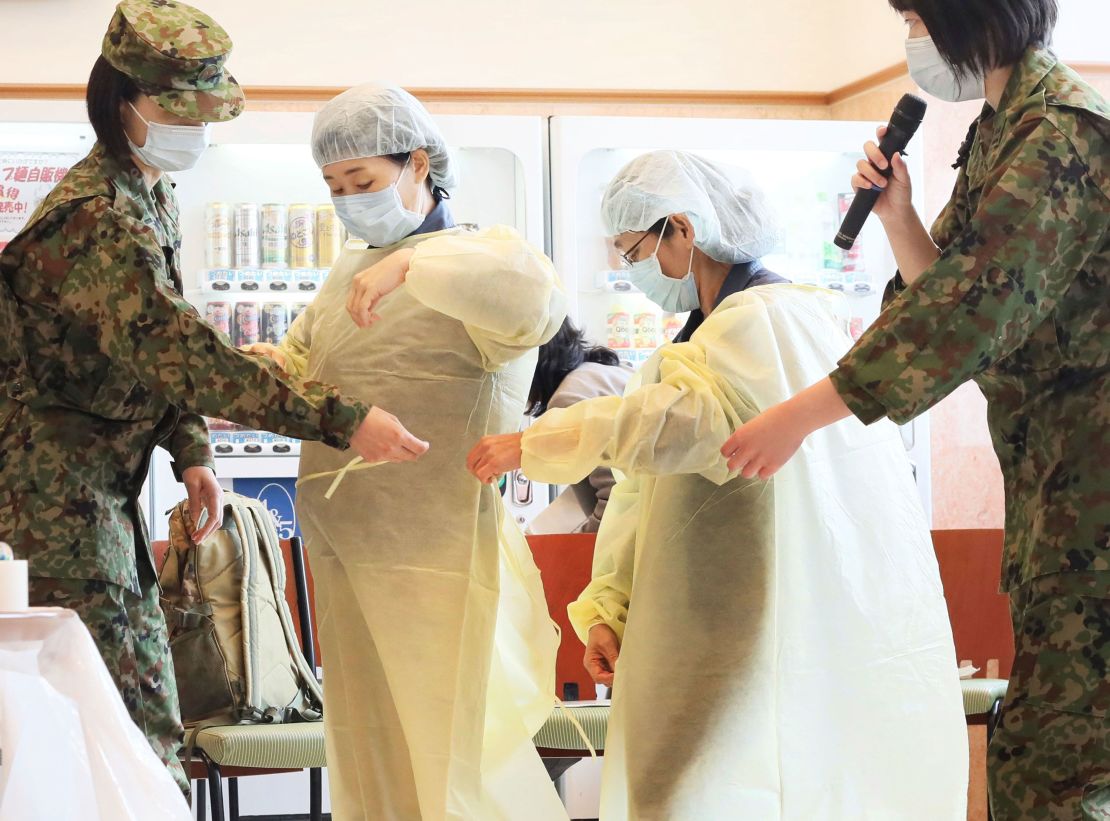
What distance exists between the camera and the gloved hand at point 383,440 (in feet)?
5.88

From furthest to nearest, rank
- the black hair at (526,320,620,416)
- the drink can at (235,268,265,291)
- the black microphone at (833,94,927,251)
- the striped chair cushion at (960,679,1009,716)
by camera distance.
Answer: the drink can at (235,268,265,291) < the black hair at (526,320,620,416) < the striped chair cushion at (960,679,1009,716) < the black microphone at (833,94,927,251)

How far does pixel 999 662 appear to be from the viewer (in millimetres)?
Answer: 3334

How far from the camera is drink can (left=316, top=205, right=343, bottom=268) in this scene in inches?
176

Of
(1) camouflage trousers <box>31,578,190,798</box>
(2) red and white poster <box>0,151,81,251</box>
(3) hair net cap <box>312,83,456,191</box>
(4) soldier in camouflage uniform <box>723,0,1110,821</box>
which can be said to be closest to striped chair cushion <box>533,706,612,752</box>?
(1) camouflage trousers <box>31,578,190,798</box>

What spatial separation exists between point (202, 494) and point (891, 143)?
46.5 inches

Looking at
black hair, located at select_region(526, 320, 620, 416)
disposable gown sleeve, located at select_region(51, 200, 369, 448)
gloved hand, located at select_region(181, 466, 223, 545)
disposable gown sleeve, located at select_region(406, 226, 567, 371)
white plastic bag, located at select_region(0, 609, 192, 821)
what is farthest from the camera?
black hair, located at select_region(526, 320, 620, 416)

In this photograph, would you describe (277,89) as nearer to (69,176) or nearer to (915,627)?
(69,176)

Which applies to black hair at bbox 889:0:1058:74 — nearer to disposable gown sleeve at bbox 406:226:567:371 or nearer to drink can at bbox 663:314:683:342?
disposable gown sleeve at bbox 406:226:567:371

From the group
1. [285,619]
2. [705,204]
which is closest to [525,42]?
[285,619]

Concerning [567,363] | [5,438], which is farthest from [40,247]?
[567,363]

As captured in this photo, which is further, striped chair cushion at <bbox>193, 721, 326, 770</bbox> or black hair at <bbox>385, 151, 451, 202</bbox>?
striped chair cushion at <bbox>193, 721, 326, 770</bbox>

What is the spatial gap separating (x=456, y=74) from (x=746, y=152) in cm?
110

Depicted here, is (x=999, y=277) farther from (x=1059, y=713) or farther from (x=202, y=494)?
(x=202, y=494)

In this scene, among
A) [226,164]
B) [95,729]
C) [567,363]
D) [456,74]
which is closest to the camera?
[95,729]
